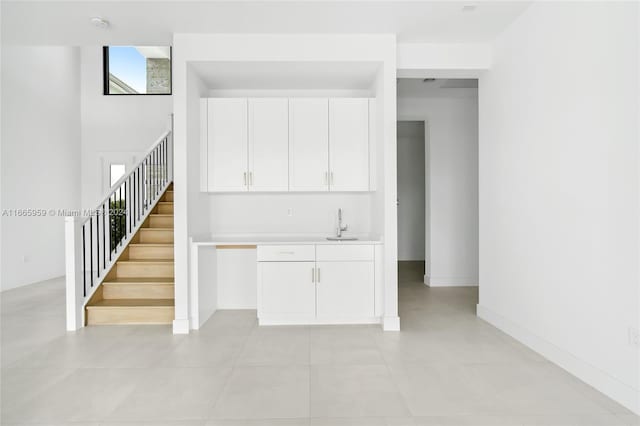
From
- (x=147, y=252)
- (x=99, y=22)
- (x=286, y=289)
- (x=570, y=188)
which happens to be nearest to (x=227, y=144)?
(x=99, y=22)

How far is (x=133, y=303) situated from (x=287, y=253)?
5.83 ft

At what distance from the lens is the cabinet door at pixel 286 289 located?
3951mm

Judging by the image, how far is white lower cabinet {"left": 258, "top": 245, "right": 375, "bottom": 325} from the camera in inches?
155

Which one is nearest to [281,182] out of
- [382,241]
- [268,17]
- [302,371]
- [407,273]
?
[382,241]

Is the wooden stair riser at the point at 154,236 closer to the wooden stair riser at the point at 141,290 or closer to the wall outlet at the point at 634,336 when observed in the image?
the wooden stair riser at the point at 141,290

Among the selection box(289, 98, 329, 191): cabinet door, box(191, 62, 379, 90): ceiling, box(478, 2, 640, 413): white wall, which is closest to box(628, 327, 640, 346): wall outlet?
box(478, 2, 640, 413): white wall

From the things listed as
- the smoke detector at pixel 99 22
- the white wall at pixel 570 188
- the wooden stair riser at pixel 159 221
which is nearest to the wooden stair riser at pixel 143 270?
the wooden stair riser at pixel 159 221

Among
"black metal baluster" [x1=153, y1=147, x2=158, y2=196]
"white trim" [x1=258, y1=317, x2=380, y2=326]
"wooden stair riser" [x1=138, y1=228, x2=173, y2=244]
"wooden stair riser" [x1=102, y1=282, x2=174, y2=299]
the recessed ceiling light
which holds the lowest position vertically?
"white trim" [x1=258, y1=317, x2=380, y2=326]

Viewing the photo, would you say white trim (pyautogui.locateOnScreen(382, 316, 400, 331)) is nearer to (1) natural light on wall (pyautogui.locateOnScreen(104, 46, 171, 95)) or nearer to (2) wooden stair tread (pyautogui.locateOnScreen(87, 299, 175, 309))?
(2) wooden stair tread (pyautogui.locateOnScreen(87, 299, 175, 309))

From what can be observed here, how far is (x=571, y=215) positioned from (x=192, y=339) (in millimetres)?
3288

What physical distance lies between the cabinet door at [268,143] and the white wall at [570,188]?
221 cm

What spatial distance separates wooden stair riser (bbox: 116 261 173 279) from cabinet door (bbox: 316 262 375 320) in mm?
1951

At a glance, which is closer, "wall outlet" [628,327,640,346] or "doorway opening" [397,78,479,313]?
"wall outlet" [628,327,640,346]

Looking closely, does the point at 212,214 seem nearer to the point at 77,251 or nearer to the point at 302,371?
the point at 77,251
